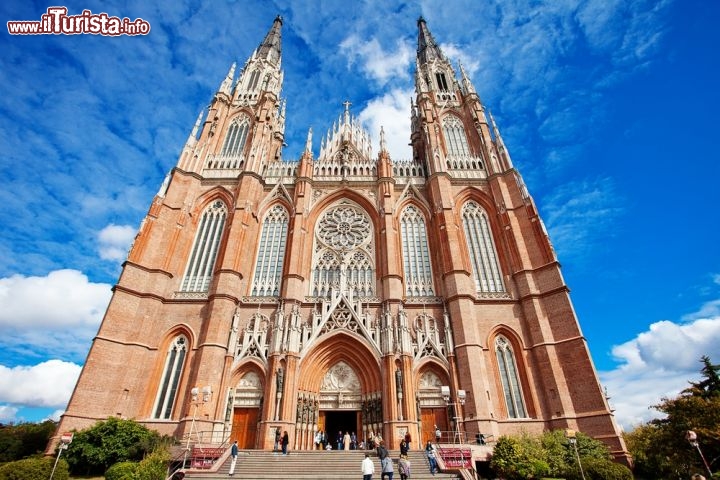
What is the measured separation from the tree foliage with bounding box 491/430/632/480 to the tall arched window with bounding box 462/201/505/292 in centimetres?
982

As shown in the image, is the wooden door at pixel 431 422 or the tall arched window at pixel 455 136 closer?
the wooden door at pixel 431 422

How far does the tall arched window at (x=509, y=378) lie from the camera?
21214mm

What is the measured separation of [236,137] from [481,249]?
75.8ft

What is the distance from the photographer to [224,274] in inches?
951

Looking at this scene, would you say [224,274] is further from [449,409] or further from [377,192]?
[449,409]

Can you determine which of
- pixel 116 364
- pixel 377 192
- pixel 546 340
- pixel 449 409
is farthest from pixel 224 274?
pixel 546 340

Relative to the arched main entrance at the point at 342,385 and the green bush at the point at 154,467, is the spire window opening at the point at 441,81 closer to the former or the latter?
the arched main entrance at the point at 342,385

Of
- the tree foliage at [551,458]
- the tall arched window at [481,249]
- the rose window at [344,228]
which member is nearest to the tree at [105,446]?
the tree foliage at [551,458]

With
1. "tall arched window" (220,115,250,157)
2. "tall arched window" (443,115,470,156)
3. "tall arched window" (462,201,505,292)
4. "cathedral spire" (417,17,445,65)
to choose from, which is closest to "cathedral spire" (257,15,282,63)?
"tall arched window" (220,115,250,157)

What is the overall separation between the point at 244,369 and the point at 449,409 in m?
12.0

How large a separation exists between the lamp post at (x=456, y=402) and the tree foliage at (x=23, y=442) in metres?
21.0

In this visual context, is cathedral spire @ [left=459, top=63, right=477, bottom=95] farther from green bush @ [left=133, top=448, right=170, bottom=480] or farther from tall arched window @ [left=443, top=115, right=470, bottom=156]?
green bush @ [left=133, top=448, right=170, bottom=480]

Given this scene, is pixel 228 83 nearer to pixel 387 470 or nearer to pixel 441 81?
pixel 441 81

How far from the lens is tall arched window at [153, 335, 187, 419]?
69.0 feet
